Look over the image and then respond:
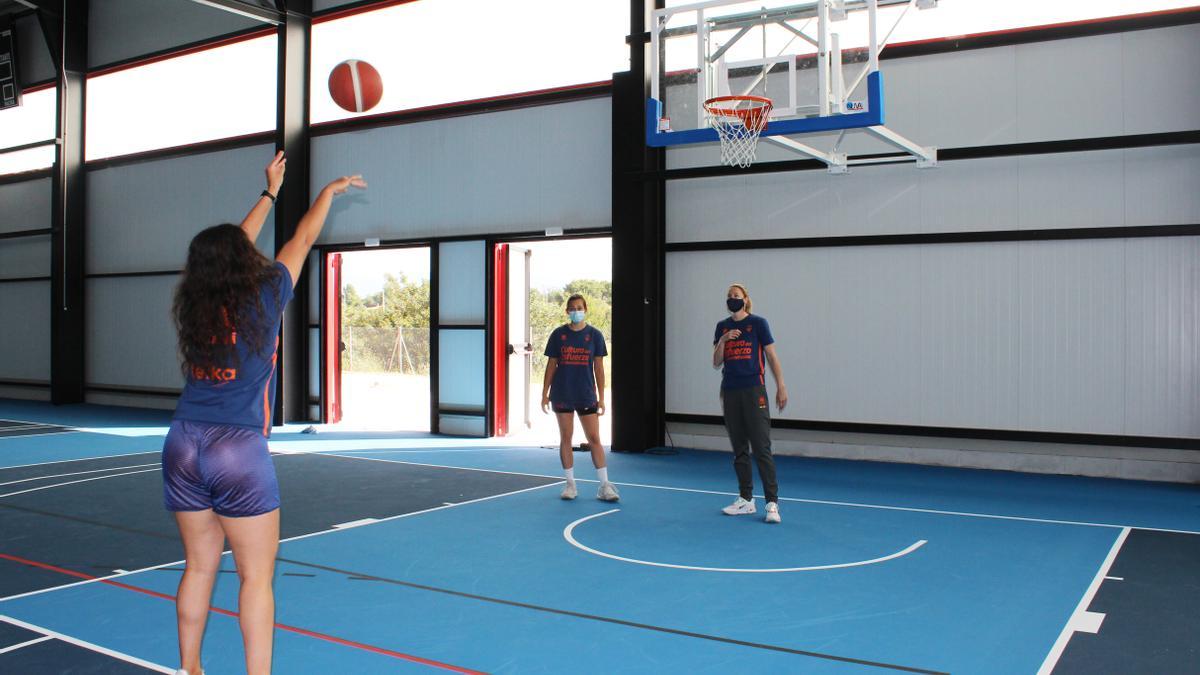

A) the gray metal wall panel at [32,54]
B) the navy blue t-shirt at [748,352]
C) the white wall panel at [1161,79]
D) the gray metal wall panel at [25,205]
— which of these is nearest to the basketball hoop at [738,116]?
the navy blue t-shirt at [748,352]

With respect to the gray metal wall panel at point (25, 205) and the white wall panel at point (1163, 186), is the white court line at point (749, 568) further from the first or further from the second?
the gray metal wall panel at point (25, 205)

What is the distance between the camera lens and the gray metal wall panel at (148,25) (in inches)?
647

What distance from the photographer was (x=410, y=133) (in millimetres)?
14320

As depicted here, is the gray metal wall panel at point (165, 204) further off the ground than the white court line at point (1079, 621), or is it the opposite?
the gray metal wall panel at point (165, 204)

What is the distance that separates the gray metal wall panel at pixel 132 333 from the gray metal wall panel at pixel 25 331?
A: 113 centimetres

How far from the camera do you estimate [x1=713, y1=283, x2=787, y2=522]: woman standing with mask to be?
7.39 meters

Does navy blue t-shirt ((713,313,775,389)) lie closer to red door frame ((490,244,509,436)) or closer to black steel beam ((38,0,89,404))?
red door frame ((490,244,509,436))

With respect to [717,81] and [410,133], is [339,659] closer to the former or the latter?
[717,81]

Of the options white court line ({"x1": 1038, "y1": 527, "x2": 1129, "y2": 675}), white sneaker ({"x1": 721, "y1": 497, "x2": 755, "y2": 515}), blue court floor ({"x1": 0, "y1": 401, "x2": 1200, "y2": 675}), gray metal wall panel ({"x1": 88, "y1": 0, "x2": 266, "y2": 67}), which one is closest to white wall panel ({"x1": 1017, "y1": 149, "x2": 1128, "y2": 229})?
blue court floor ({"x1": 0, "y1": 401, "x2": 1200, "y2": 675})

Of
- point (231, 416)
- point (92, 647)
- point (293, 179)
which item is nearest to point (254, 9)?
point (293, 179)

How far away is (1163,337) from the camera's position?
30.9ft

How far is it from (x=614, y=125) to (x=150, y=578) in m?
8.11

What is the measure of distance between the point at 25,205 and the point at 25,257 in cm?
106

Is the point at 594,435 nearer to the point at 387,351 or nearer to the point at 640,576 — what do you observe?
the point at 640,576
